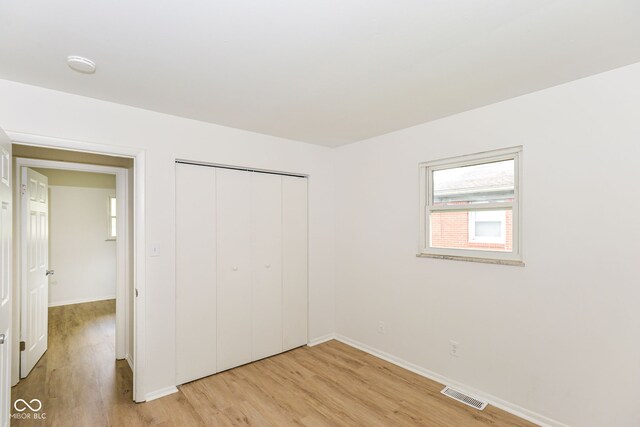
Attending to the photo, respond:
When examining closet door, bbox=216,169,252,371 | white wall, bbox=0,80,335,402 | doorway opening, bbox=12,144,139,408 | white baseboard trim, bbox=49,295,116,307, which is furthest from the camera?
white baseboard trim, bbox=49,295,116,307

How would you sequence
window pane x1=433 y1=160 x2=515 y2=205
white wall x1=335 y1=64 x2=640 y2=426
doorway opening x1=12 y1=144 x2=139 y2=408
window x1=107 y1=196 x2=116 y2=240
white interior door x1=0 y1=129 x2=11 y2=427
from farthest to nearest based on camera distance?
1. window x1=107 y1=196 x2=116 y2=240
2. doorway opening x1=12 y1=144 x2=139 y2=408
3. window pane x1=433 y1=160 x2=515 y2=205
4. white wall x1=335 y1=64 x2=640 y2=426
5. white interior door x1=0 y1=129 x2=11 y2=427

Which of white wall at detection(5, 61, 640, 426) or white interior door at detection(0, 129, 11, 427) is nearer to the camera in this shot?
white interior door at detection(0, 129, 11, 427)

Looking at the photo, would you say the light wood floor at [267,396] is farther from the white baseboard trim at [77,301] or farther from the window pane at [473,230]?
the white baseboard trim at [77,301]

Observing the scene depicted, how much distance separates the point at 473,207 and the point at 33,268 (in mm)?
4472

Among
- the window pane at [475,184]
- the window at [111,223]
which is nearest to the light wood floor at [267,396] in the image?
the window pane at [475,184]

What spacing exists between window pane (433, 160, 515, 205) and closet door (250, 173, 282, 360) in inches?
69.6

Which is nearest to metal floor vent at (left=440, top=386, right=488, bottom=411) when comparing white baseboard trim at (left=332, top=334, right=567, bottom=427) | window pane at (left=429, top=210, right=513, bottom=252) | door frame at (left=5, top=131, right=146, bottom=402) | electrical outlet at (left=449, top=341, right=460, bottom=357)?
white baseboard trim at (left=332, top=334, right=567, bottom=427)

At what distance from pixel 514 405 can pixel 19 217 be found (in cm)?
472

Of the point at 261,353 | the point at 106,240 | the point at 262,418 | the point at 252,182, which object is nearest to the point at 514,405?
the point at 262,418

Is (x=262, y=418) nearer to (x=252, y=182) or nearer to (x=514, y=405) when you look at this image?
(x=514, y=405)

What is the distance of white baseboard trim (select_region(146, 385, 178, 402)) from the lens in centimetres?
266

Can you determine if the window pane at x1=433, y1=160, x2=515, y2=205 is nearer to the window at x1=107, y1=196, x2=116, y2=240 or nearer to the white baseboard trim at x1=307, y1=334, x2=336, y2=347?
the white baseboard trim at x1=307, y1=334, x2=336, y2=347

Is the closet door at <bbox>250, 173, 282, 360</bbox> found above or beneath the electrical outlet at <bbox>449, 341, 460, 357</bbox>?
above

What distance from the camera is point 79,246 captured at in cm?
599
